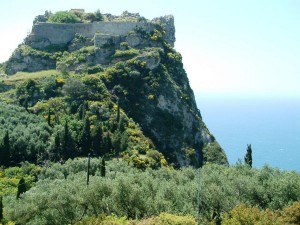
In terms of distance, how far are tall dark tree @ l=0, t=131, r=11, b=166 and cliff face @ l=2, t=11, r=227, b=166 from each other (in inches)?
1370

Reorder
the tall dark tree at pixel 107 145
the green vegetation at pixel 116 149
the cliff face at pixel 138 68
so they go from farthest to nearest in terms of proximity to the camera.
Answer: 1. the cliff face at pixel 138 68
2. the tall dark tree at pixel 107 145
3. the green vegetation at pixel 116 149

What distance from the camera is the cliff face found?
103 m

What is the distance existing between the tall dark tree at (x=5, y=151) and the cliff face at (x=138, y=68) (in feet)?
114

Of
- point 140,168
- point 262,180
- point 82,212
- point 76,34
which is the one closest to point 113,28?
point 76,34

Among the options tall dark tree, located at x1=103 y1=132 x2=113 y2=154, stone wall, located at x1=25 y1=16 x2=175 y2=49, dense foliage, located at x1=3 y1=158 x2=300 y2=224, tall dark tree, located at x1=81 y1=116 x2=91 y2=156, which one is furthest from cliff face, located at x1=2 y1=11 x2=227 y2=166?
dense foliage, located at x1=3 y1=158 x2=300 y2=224

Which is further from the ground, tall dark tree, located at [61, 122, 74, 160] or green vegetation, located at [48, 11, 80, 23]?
green vegetation, located at [48, 11, 80, 23]

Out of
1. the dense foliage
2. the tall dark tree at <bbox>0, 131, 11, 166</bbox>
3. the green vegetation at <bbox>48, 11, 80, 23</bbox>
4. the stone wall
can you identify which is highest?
the green vegetation at <bbox>48, 11, 80, 23</bbox>

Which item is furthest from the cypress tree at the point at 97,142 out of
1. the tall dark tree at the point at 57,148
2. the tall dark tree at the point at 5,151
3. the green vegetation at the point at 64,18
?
the green vegetation at the point at 64,18

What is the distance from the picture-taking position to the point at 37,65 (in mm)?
117000

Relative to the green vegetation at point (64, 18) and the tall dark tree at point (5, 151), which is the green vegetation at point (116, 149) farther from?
the green vegetation at point (64, 18)

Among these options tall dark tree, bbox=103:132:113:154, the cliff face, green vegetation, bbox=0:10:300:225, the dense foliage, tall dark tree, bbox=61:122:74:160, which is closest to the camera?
the dense foliage

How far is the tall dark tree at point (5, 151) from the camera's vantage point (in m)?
70.1

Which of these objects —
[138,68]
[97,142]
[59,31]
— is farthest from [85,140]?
[59,31]

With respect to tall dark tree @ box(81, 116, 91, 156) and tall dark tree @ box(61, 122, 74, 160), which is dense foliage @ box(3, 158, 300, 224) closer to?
tall dark tree @ box(61, 122, 74, 160)
